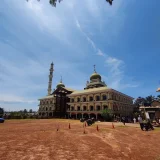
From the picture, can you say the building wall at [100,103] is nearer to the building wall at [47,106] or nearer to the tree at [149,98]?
the building wall at [47,106]

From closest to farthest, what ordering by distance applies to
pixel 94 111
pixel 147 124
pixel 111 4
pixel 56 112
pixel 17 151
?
1. pixel 111 4
2. pixel 17 151
3. pixel 147 124
4. pixel 94 111
5. pixel 56 112

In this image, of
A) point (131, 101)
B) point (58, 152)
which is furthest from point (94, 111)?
point (58, 152)

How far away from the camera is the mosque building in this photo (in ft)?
126

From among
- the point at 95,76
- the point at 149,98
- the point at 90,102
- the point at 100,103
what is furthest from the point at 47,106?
the point at 149,98

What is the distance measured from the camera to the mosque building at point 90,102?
38.4 m

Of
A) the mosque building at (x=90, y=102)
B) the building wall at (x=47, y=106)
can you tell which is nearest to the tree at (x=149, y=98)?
the mosque building at (x=90, y=102)

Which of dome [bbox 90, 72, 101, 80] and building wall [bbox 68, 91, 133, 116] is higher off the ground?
dome [bbox 90, 72, 101, 80]

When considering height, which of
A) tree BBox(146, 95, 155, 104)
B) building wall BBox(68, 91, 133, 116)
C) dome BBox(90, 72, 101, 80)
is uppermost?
dome BBox(90, 72, 101, 80)

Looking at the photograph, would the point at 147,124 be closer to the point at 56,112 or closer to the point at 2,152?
the point at 2,152

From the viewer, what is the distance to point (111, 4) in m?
5.84

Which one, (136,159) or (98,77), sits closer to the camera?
(136,159)

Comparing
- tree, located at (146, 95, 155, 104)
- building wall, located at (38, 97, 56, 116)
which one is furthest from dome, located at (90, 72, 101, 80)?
tree, located at (146, 95, 155, 104)

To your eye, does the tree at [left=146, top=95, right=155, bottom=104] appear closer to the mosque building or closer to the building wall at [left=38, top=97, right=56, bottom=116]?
the mosque building

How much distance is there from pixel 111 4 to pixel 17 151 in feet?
30.7
